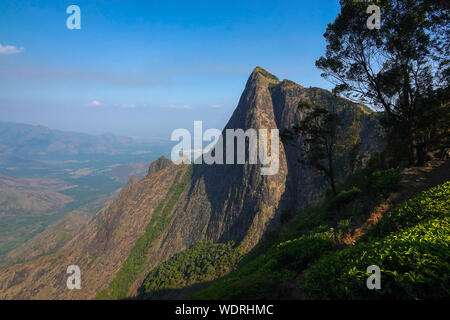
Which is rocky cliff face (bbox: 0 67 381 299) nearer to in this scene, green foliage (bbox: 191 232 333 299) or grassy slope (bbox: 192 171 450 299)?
grassy slope (bbox: 192 171 450 299)

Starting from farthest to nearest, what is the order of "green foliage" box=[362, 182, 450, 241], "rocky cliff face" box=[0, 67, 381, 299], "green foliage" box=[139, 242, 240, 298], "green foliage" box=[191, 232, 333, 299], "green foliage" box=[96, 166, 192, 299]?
"green foliage" box=[96, 166, 192, 299]
"rocky cliff face" box=[0, 67, 381, 299]
"green foliage" box=[139, 242, 240, 298]
"green foliage" box=[362, 182, 450, 241]
"green foliage" box=[191, 232, 333, 299]

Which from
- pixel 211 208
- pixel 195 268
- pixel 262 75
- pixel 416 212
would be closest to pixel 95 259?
pixel 211 208

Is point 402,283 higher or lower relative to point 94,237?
higher

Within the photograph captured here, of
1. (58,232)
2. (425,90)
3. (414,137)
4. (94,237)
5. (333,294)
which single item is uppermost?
(425,90)

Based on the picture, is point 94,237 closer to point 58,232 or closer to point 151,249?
point 151,249

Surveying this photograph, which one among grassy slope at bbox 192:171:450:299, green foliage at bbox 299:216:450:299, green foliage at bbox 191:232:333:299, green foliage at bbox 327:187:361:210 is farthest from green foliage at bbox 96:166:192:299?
green foliage at bbox 299:216:450:299

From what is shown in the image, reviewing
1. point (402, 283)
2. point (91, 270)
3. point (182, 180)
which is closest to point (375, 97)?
point (402, 283)

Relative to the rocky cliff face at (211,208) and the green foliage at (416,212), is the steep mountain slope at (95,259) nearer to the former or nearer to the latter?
the rocky cliff face at (211,208)
